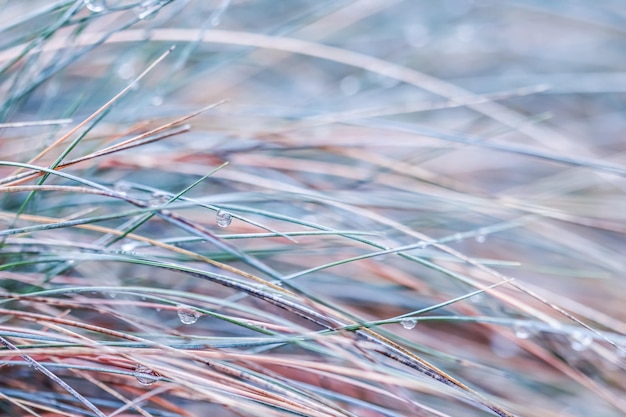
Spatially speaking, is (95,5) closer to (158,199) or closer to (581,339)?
(158,199)

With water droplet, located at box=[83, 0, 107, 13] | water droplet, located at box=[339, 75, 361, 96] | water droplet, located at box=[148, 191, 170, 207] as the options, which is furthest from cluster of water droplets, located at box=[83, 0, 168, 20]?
water droplet, located at box=[339, 75, 361, 96]

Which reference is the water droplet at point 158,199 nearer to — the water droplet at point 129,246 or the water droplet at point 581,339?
the water droplet at point 129,246

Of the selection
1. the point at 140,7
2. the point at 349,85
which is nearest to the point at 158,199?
the point at 140,7

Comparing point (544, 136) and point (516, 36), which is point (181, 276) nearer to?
point (544, 136)

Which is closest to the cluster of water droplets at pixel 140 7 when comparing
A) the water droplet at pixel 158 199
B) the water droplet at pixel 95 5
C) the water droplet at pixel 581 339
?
the water droplet at pixel 95 5

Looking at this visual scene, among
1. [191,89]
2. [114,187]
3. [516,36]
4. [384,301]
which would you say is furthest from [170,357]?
[516,36]

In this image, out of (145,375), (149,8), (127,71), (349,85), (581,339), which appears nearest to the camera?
(145,375)

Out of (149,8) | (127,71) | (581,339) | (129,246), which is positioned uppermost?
(149,8)
